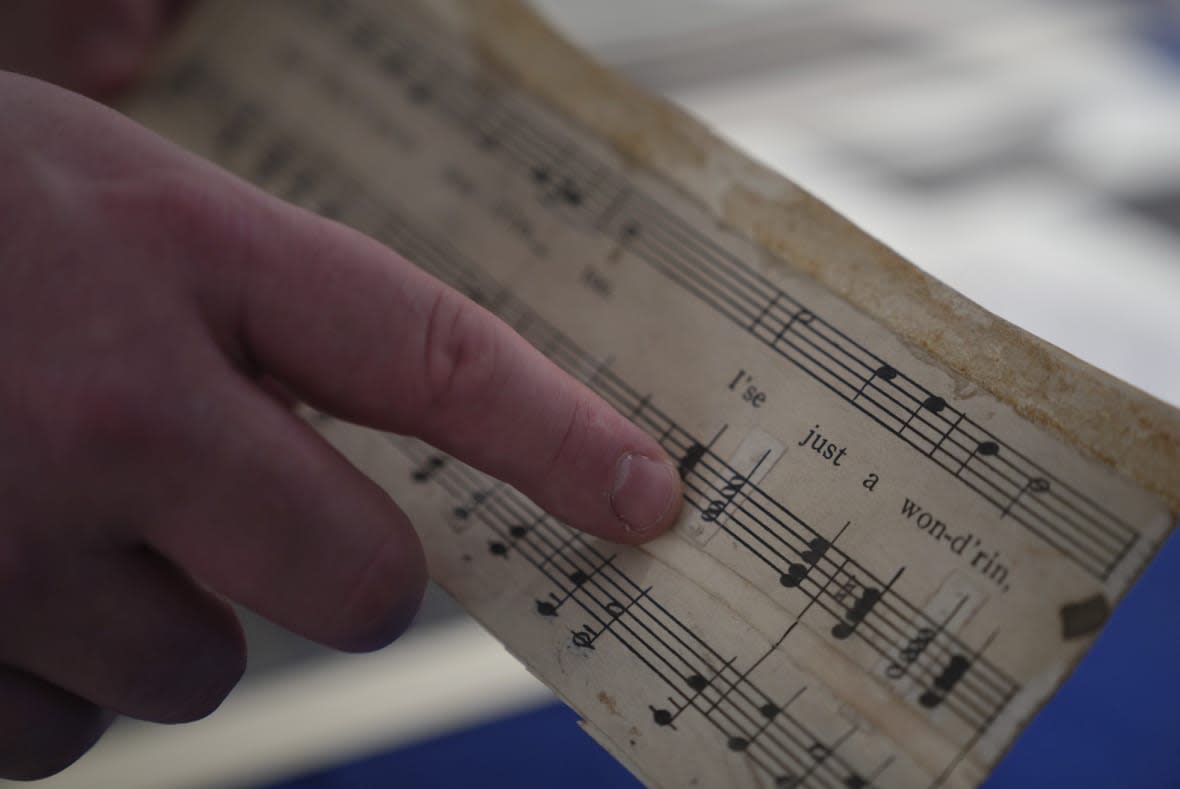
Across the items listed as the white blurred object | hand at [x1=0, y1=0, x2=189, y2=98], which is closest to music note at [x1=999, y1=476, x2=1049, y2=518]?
the white blurred object

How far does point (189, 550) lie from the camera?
419 mm

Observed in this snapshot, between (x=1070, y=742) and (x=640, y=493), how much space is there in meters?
0.36

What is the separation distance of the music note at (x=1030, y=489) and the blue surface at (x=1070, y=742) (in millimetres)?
243

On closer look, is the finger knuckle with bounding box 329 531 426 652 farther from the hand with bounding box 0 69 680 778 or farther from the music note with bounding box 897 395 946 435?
the music note with bounding box 897 395 946 435

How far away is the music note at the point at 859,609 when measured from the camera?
1.38 feet

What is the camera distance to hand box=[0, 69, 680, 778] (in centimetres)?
40

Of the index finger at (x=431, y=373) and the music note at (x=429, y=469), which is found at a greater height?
the index finger at (x=431, y=373)

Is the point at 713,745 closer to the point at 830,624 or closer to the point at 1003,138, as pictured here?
the point at 830,624

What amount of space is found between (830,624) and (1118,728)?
30 centimetres

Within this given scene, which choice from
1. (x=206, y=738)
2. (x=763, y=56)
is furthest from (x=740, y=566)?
(x=763, y=56)

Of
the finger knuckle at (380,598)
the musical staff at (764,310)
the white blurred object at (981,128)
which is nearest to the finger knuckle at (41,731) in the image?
the finger knuckle at (380,598)

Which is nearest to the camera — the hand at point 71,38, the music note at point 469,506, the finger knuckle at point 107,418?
the finger knuckle at point 107,418

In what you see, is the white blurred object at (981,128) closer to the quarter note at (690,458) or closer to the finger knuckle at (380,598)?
the quarter note at (690,458)

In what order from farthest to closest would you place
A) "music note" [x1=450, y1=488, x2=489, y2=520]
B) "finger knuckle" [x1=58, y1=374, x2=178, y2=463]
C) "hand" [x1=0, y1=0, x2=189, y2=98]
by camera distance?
"hand" [x1=0, y1=0, x2=189, y2=98] → "music note" [x1=450, y1=488, x2=489, y2=520] → "finger knuckle" [x1=58, y1=374, x2=178, y2=463]
